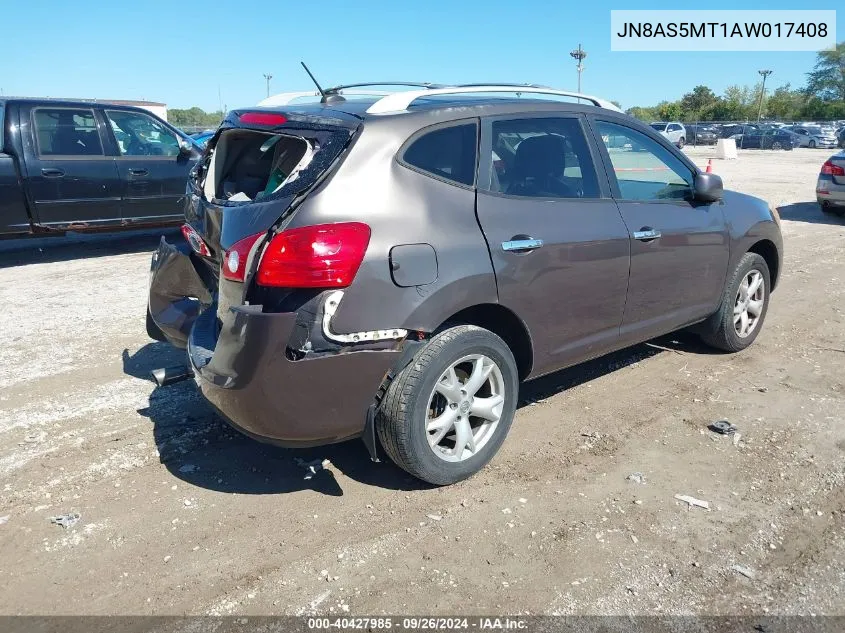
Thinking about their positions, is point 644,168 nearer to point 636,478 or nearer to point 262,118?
point 636,478

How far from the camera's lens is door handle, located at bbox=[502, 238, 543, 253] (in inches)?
132

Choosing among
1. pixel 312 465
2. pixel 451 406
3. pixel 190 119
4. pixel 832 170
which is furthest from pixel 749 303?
pixel 190 119

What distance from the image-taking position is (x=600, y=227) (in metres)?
3.84

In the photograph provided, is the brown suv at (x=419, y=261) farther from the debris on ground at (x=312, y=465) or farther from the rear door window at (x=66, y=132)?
the rear door window at (x=66, y=132)

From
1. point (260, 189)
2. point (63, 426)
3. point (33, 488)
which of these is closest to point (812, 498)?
point (260, 189)

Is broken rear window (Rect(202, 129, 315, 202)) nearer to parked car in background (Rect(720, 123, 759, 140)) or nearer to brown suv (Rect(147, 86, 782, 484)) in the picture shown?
brown suv (Rect(147, 86, 782, 484))

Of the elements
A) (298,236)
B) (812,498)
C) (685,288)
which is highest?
(298,236)

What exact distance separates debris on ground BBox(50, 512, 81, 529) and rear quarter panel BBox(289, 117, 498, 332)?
152 centimetres

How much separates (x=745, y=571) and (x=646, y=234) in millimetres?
1998

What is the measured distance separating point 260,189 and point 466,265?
1338 mm

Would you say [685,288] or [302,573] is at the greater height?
[685,288]

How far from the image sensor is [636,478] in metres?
3.46

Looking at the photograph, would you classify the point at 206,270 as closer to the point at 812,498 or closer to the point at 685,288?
the point at 685,288

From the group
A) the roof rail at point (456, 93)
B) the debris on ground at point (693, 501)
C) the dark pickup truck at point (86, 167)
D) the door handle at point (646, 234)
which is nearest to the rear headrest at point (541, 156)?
the roof rail at point (456, 93)
